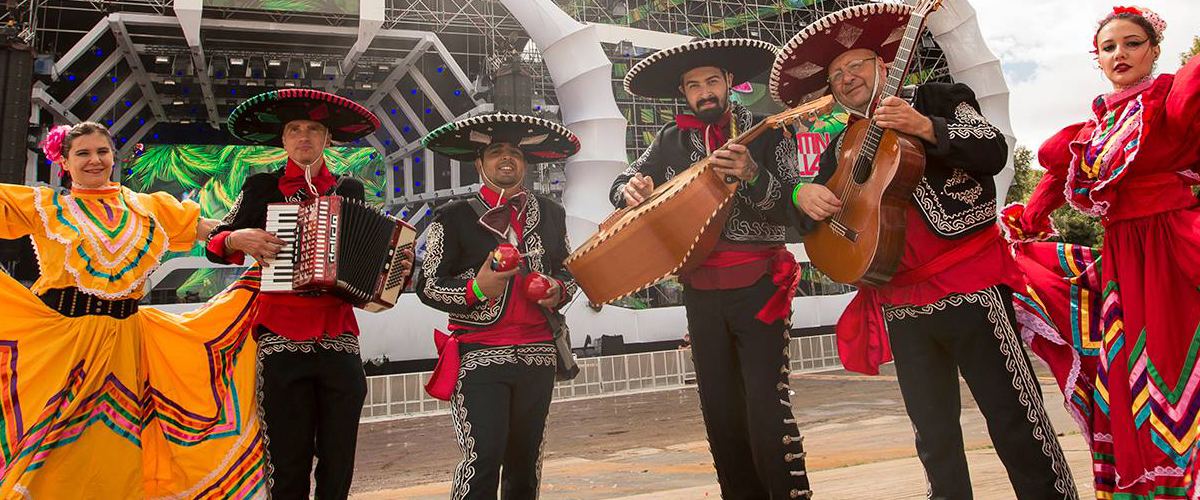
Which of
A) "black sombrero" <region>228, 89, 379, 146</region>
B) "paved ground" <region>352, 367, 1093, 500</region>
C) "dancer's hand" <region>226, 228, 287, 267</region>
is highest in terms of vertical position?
"black sombrero" <region>228, 89, 379, 146</region>

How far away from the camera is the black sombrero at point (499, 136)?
3.24 metres

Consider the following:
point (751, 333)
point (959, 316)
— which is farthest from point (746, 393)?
point (959, 316)

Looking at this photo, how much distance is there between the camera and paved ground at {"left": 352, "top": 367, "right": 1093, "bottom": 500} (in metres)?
4.50

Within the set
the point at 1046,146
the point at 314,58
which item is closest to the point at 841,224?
the point at 1046,146

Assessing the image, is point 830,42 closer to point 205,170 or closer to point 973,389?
point 973,389

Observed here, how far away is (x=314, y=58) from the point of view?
18797mm

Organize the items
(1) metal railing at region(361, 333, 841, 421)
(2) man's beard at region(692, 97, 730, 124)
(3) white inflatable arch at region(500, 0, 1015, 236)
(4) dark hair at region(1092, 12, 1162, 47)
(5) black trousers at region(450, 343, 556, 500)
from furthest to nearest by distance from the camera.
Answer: (3) white inflatable arch at region(500, 0, 1015, 236), (1) metal railing at region(361, 333, 841, 421), (2) man's beard at region(692, 97, 730, 124), (5) black trousers at region(450, 343, 556, 500), (4) dark hair at region(1092, 12, 1162, 47)

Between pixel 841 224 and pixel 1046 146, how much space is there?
0.94m

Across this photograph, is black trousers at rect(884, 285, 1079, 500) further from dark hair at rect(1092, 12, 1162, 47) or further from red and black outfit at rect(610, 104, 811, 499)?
dark hair at rect(1092, 12, 1162, 47)

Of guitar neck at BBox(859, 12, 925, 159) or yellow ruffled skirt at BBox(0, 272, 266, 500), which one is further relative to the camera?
yellow ruffled skirt at BBox(0, 272, 266, 500)

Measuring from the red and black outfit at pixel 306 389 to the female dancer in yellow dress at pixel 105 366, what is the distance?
1.26 feet

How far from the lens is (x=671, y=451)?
7.21 meters

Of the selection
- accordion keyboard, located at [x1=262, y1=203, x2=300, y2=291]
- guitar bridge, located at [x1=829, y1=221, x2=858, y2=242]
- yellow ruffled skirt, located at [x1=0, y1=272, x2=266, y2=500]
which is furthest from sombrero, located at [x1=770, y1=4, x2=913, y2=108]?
yellow ruffled skirt, located at [x1=0, y1=272, x2=266, y2=500]

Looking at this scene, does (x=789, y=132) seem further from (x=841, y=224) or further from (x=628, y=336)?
(x=628, y=336)
